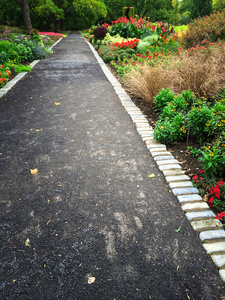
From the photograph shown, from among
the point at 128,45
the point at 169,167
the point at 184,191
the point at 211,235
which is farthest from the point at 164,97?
the point at 128,45

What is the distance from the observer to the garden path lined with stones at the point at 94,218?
1.51m

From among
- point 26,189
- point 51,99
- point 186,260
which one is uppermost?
point 51,99

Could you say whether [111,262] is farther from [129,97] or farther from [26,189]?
[129,97]

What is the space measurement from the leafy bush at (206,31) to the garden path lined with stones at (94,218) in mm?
6173

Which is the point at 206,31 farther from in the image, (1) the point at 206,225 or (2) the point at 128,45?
(1) the point at 206,225

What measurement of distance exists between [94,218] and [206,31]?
8.69 meters

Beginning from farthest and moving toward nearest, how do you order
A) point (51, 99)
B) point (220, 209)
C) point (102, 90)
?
point (102, 90)
point (51, 99)
point (220, 209)

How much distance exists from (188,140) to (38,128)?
2.62 m

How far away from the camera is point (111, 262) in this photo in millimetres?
1646

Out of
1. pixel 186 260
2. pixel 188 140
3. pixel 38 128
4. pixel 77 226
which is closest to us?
pixel 186 260

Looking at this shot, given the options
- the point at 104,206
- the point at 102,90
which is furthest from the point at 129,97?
the point at 104,206

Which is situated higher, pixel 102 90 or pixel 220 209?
pixel 102 90

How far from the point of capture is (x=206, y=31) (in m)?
7.79

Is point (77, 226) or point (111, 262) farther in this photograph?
point (77, 226)
